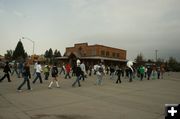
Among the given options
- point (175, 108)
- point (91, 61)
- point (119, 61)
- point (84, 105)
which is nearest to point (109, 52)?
point (119, 61)

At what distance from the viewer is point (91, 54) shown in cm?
7444

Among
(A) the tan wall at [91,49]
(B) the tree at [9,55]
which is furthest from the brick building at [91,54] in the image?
(B) the tree at [9,55]

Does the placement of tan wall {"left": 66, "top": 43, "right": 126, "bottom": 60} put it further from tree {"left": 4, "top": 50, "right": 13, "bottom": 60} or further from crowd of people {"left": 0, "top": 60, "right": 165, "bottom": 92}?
tree {"left": 4, "top": 50, "right": 13, "bottom": 60}

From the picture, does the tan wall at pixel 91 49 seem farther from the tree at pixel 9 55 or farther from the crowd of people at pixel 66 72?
the tree at pixel 9 55

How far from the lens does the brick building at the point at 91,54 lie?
238ft

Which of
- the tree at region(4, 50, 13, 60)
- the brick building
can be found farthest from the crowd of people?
the tree at region(4, 50, 13, 60)

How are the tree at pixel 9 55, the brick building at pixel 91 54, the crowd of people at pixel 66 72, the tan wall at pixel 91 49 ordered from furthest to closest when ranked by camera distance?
the tree at pixel 9 55 < the tan wall at pixel 91 49 < the brick building at pixel 91 54 < the crowd of people at pixel 66 72

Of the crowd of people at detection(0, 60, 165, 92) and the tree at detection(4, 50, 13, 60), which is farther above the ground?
the tree at detection(4, 50, 13, 60)

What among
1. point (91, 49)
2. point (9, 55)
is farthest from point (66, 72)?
point (9, 55)

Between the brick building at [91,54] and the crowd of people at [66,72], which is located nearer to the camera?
the crowd of people at [66,72]

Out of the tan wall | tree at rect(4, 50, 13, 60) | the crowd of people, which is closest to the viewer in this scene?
→ the crowd of people

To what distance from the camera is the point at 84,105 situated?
1026cm

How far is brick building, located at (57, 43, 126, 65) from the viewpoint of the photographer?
72.4 meters

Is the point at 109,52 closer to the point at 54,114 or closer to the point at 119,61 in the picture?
the point at 119,61
